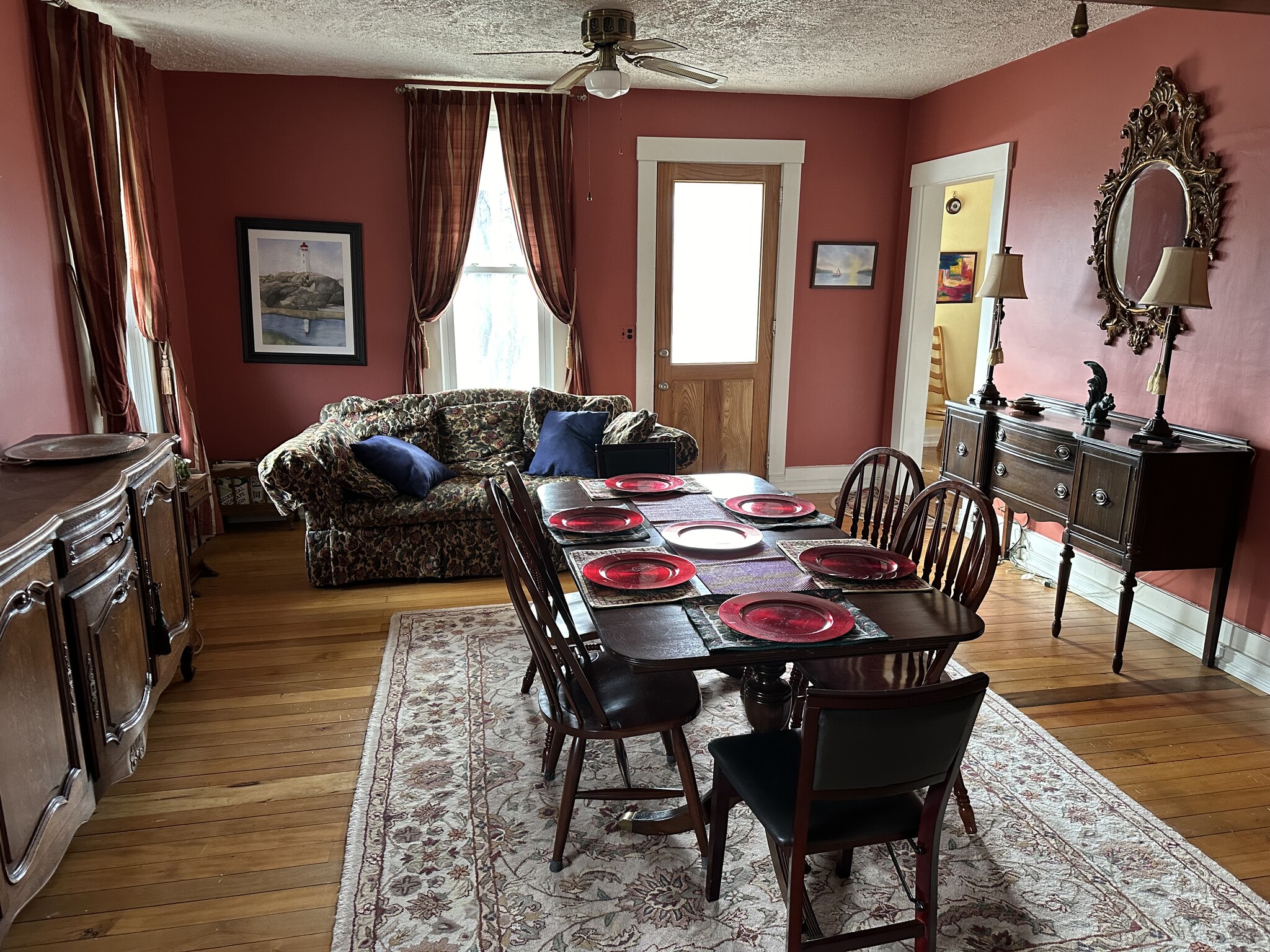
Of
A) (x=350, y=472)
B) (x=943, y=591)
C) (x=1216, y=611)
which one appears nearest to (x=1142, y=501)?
(x=1216, y=611)

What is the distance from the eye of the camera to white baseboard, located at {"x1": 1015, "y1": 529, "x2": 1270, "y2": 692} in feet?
11.4

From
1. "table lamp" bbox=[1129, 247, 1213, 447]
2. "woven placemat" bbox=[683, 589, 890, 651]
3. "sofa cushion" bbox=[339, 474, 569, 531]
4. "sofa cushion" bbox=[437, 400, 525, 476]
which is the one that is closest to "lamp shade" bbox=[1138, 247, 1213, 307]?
"table lamp" bbox=[1129, 247, 1213, 447]

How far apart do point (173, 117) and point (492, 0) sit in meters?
2.56

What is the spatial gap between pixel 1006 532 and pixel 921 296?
198cm

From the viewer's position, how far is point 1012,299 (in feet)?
16.3

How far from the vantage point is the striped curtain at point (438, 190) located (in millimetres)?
5340

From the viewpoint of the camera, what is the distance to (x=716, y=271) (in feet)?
19.7

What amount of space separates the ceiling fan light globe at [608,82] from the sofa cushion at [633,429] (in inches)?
70.5

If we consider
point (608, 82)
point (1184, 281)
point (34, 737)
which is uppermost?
point (608, 82)

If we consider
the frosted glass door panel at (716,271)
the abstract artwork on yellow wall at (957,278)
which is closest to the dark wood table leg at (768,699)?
the frosted glass door panel at (716,271)

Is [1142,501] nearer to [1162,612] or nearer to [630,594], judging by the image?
[1162,612]

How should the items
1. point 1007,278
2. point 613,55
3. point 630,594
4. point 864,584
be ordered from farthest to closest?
point 1007,278
point 613,55
point 864,584
point 630,594

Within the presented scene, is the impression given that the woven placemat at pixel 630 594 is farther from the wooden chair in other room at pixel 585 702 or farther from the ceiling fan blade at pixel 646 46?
the ceiling fan blade at pixel 646 46

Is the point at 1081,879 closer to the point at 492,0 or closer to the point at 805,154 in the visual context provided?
the point at 492,0
